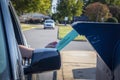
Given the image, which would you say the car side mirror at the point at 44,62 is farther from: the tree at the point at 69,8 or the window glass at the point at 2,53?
the tree at the point at 69,8

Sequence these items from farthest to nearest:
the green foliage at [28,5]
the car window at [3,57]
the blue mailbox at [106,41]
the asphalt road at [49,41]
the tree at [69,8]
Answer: the tree at [69,8] < the green foliage at [28,5] < the asphalt road at [49,41] < the blue mailbox at [106,41] < the car window at [3,57]

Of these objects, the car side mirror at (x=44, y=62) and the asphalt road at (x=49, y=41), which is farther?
the asphalt road at (x=49, y=41)

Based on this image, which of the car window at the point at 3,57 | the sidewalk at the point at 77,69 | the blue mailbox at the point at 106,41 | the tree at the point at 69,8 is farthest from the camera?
the tree at the point at 69,8

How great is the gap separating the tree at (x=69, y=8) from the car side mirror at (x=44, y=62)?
8794cm

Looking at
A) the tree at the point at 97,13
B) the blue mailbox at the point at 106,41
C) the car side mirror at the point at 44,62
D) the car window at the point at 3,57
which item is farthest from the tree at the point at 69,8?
the car window at the point at 3,57

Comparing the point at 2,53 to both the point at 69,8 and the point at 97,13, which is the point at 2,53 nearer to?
the point at 97,13

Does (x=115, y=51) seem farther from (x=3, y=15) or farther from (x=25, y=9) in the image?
(x=25, y=9)

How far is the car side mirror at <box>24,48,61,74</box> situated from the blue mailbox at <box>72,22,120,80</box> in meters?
0.52

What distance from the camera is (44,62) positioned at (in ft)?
10.3

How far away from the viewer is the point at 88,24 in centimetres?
386

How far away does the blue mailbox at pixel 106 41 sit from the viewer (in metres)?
3.71

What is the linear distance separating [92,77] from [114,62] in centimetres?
920

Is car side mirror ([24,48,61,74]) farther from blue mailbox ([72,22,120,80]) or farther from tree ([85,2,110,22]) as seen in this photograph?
tree ([85,2,110,22])

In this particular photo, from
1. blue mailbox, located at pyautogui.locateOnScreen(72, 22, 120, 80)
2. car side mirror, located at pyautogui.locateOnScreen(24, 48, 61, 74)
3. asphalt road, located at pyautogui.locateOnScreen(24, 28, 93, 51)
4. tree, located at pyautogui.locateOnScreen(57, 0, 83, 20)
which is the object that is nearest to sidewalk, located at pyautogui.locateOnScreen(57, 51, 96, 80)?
asphalt road, located at pyautogui.locateOnScreen(24, 28, 93, 51)
